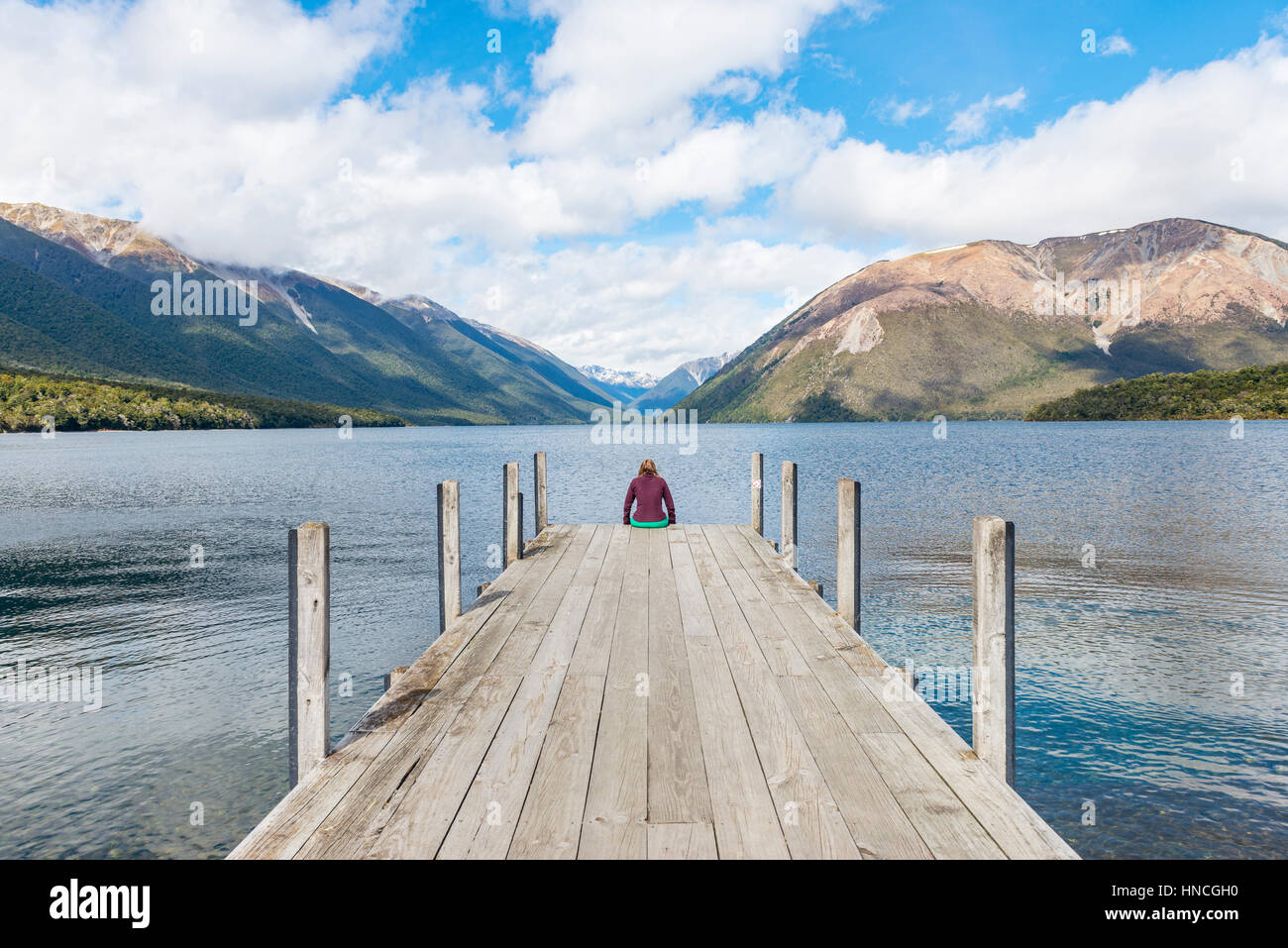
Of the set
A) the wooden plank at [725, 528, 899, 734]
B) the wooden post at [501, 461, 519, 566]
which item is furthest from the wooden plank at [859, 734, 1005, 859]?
the wooden post at [501, 461, 519, 566]

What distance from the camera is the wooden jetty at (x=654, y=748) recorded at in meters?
3.48

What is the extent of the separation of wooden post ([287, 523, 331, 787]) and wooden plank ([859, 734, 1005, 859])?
136 inches

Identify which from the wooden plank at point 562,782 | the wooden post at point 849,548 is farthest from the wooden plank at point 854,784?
the wooden post at point 849,548

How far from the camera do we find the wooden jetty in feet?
11.4

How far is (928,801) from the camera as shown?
3.86m

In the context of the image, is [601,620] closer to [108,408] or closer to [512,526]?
[512,526]

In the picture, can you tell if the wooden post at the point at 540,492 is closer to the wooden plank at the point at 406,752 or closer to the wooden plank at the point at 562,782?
the wooden plank at the point at 406,752

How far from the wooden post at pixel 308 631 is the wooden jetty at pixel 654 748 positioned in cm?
1
